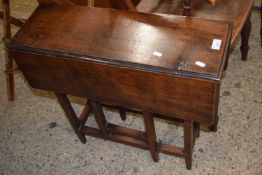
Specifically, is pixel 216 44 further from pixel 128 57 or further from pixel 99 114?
pixel 99 114

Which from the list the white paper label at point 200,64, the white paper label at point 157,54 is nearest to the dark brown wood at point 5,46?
the white paper label at point 157,54

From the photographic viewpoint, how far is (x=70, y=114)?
153 cm

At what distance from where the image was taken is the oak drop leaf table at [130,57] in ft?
3.23

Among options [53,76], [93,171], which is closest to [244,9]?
[53,76]

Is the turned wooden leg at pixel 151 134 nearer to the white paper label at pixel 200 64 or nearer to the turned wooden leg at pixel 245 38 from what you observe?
the white paper label at pixel 200 64

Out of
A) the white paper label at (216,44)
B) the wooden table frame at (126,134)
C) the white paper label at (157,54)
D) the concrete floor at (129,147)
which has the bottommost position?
the concrete floor at (129,147)

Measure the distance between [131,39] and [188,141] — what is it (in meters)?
0.53

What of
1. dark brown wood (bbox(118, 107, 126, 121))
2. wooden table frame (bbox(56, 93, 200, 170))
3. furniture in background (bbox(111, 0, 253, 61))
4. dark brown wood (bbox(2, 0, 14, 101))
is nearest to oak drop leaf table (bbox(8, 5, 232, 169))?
wooden table frame (bbox(56, 93, 200, 170))

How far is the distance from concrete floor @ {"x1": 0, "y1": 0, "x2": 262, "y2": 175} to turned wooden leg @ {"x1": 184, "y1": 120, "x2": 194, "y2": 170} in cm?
9

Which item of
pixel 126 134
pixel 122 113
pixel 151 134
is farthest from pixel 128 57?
pixel 122 113

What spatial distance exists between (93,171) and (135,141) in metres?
0.31

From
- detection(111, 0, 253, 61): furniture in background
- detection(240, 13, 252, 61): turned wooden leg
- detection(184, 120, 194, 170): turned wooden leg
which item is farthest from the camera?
detection(240, 13, 252, 61): turned wooden leg

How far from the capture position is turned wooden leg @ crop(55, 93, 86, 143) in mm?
1439

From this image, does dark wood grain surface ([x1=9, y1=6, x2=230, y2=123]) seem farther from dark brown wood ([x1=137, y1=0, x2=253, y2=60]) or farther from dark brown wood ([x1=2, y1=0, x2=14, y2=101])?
dark brown wood ([x1=2, y1=0, x2=14, y2=101])
